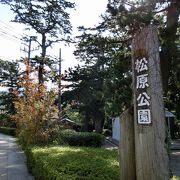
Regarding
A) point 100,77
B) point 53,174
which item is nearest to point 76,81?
point 100,77

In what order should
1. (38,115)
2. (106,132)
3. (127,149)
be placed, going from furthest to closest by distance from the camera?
(106,132) → (38,115) → (127,149)

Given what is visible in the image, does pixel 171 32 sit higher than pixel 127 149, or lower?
higher

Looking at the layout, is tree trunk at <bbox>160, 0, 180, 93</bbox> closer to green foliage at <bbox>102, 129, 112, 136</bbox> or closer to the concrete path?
the concrete path

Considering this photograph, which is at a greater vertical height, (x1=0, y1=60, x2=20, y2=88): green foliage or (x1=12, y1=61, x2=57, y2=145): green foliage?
(x1=0, y1=60, x2=20, y2=88): green foliage

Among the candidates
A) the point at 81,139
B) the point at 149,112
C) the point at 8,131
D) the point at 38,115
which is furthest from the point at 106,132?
the point at 149,112

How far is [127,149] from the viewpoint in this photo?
168 inches

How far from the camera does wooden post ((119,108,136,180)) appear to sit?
422 centimetres

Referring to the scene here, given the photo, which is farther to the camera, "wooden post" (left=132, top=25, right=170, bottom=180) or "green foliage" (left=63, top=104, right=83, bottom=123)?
"green foliage" (left=63, top=104, right=83, bottom=123)

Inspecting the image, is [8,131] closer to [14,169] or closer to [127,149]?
[14,169]

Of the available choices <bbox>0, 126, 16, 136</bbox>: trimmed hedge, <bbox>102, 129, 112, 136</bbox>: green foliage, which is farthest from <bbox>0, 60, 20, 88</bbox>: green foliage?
<bbox>102, 129, 112, 136</bbox>: green foliage

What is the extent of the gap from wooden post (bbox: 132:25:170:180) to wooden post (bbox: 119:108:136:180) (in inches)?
9.3

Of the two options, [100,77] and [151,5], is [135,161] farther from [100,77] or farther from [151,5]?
[100,77]

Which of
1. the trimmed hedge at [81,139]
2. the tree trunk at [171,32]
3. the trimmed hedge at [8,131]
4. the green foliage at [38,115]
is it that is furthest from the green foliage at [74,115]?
the tree trunk at [171,32]

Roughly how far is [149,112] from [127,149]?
2.46 feet
